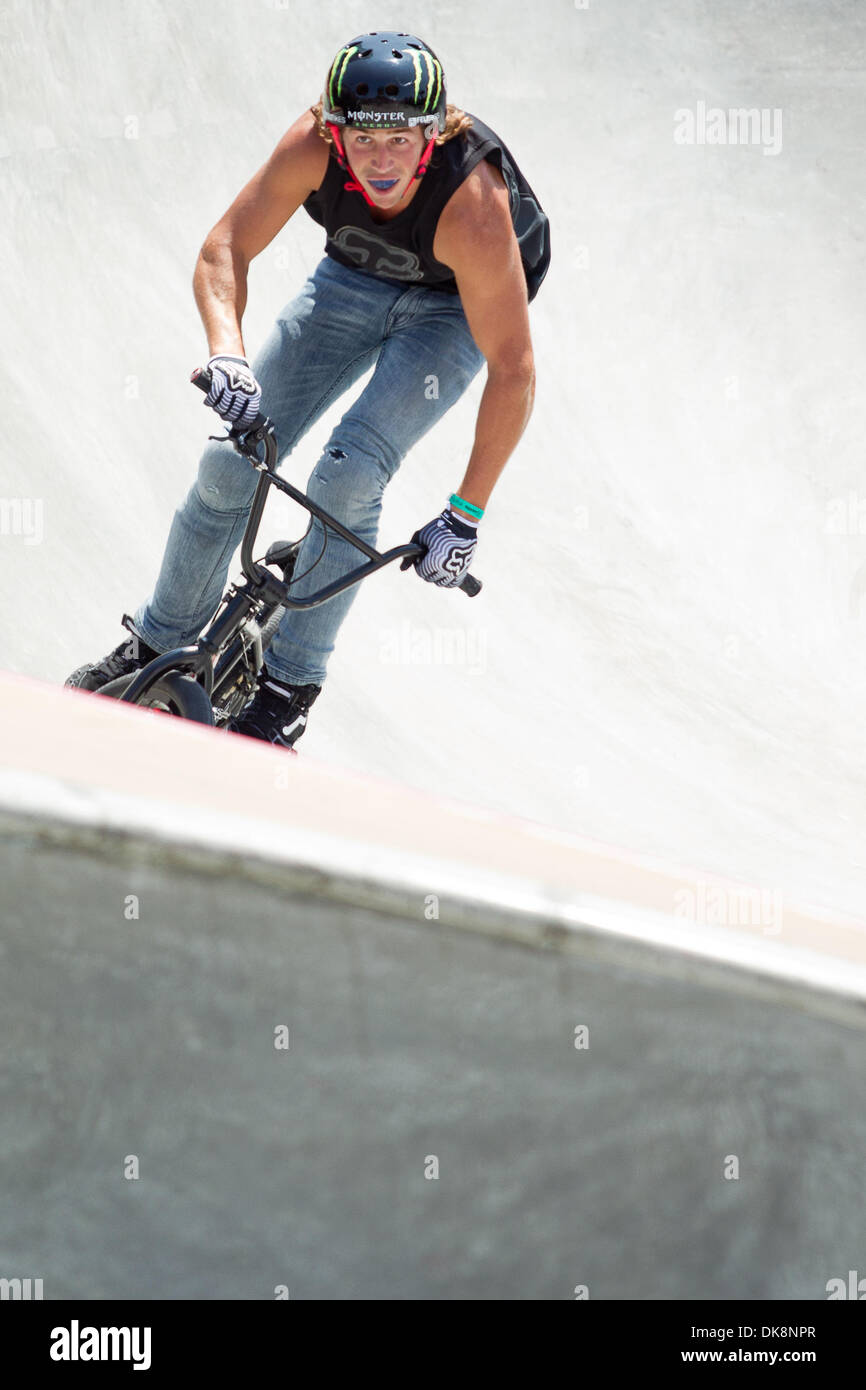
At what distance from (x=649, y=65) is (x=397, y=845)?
875cm

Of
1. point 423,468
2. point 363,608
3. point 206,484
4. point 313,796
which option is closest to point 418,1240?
point 313,796

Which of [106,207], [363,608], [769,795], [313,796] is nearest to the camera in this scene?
[313,796]

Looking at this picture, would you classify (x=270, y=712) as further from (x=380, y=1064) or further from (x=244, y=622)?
(x=380, y=1064)

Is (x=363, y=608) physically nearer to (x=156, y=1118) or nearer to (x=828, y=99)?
(x=156, y=1118)

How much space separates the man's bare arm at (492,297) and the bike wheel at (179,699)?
787 millimetres

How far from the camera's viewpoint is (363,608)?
537cm

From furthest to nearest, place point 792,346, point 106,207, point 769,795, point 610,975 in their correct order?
point 792,346
point 106,207
point 769,795
point 610,975

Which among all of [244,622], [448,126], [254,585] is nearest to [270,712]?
[244,622]

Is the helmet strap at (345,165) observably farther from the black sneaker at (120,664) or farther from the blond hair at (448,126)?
the black sneaker at (120,664)

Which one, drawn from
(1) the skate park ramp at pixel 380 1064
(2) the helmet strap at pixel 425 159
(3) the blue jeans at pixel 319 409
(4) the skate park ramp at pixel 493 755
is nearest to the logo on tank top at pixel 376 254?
(3) the blue jeans at pixel 319 409

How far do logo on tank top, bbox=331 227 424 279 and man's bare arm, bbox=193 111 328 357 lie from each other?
5.3 inches

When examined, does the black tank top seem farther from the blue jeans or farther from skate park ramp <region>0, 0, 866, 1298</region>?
skate park ramp <region>0, 0, 866, 1298</region>

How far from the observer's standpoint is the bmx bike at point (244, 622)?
2.80m

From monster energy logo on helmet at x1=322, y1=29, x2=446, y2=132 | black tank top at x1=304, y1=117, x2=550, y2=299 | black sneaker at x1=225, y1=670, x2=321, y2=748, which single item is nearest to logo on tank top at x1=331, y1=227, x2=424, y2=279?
black tank top at x1=304, y1=117, x2=550, y2=299
